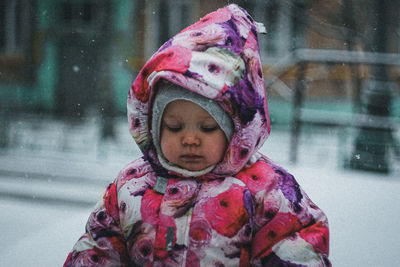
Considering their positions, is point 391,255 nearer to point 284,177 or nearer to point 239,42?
point 284,177

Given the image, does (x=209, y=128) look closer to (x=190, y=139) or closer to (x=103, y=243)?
(x=190, y=139)

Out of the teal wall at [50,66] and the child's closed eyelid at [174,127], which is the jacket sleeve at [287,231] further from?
the teal wall at [50,66]

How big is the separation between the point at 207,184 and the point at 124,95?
682 centimetres

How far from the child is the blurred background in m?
0.36

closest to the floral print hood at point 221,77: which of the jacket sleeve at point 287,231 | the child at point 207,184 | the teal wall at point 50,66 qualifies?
the child at point 207,184

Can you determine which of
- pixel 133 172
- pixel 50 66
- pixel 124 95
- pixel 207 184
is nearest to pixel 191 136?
pixel 207 184

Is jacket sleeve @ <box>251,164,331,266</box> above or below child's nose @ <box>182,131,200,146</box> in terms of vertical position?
below

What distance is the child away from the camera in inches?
37.5

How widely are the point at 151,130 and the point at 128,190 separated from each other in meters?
0.17

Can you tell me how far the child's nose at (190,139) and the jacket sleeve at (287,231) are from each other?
0.68ft

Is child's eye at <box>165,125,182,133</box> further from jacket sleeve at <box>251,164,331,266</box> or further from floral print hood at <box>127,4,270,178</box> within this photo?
jacket sleeve at <box>251,164,331,266</box>

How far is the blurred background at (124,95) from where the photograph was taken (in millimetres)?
1662

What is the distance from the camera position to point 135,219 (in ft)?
3.30

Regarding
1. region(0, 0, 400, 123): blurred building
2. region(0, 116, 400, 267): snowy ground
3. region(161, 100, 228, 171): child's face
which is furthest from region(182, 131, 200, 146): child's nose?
region(0, 0, 400, 123): blurred building
